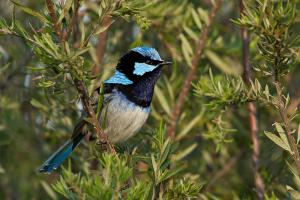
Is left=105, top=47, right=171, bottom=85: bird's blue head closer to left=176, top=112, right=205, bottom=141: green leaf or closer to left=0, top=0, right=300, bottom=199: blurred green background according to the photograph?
left=0, top=0, right=300, bottom=199: blurred green background

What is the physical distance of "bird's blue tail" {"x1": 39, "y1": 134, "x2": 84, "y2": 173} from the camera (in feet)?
10.6

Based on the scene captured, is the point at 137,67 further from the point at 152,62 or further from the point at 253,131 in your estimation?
the point at 253,131

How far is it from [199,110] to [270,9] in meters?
1.47

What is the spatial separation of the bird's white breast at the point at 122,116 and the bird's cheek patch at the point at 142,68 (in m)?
0.18

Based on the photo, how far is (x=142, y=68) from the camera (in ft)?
11.5

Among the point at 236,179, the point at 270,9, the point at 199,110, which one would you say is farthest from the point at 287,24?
the point at 236,179

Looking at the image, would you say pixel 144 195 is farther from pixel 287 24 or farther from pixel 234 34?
pixel 234 34

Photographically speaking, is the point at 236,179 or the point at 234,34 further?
the point at 234,34

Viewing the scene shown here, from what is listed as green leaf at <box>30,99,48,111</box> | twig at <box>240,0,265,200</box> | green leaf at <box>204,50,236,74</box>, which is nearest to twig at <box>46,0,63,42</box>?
twig at <box>240,0,265,200</box>

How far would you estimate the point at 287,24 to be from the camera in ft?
6.40

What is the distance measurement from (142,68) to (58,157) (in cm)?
70

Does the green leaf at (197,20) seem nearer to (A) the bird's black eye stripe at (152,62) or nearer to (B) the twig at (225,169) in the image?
(A) the bird's black eye stripe at (152,62)

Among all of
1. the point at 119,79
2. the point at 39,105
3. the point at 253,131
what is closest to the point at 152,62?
the point at 119,79

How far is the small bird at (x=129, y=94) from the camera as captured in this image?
3.35 metres
